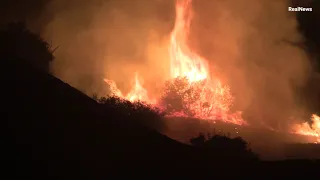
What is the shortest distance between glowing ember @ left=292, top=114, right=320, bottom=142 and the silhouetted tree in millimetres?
37178

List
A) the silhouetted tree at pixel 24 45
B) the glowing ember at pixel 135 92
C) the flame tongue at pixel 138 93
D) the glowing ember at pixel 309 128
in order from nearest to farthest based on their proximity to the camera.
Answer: the silhouetted tree at pixel 24 45 < the glowing ember at pixel 309 128 < the glowing ember at pixel 135 92 < the flame tongue at pixel 138 93

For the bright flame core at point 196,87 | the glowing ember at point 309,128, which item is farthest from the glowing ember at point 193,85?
the glowing ember at point 309,128

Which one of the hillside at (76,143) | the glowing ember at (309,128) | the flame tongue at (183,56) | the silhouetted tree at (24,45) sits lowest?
the hillside at (76,143)

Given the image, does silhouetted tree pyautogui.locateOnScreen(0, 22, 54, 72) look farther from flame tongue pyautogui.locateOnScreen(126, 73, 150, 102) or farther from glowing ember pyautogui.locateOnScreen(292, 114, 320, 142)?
glowing ember pyautogui.locateOnScreen(292, 114, 320, 142)

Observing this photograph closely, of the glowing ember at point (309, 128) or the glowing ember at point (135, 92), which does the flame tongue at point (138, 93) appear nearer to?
the glowing ember at point (135, 92)

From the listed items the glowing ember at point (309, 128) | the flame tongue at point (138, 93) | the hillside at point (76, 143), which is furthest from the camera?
the flame tongue at point (138, 93)

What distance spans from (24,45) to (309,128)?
139ft

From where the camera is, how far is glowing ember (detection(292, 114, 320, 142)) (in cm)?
4916

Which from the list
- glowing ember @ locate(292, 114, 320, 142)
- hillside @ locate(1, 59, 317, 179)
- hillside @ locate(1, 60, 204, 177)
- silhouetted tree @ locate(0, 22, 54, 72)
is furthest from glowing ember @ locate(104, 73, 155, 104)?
hillside @ locate(1, 59, 317, 179)

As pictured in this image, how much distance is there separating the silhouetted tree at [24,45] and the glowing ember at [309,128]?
3718 cm

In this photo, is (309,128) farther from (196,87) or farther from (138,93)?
(138,93)

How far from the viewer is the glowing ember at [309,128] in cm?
4916

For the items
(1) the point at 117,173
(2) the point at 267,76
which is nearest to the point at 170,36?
(2) the point at 267,76

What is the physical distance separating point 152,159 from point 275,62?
57.9 metres
